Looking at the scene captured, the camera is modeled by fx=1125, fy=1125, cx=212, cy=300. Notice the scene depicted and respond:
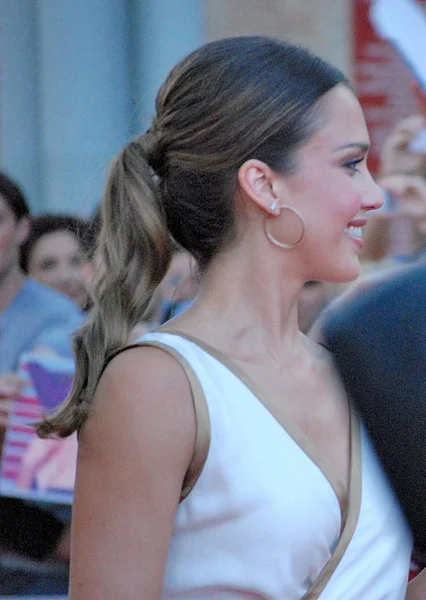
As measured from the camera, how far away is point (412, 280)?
1.36 m

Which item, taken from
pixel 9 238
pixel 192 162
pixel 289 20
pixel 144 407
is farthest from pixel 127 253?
pixel 289 20

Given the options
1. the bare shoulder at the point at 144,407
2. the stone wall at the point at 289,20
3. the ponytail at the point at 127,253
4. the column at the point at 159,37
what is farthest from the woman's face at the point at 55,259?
the bare shoulder at the point at 144,407

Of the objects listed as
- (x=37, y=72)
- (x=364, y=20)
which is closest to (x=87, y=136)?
(x=37, y=72)

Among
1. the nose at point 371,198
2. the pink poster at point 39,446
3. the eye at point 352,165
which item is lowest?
the pink poster at point 39,446

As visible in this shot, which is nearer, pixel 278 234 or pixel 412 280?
pixel 412 280

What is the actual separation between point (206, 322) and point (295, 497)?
0.29 meters

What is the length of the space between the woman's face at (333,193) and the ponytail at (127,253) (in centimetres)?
20

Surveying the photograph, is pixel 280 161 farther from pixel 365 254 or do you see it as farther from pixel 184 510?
pixel 365 254

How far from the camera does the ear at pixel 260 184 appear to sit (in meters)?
1.59

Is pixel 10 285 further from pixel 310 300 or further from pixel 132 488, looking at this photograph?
pixel 132 488

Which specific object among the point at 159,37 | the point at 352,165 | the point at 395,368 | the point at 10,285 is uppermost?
the point at 352,165

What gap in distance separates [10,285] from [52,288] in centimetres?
34

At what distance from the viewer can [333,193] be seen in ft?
5.15

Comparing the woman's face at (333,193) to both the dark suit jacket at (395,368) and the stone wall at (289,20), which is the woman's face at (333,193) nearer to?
the dark suit jacket at (395,368)
